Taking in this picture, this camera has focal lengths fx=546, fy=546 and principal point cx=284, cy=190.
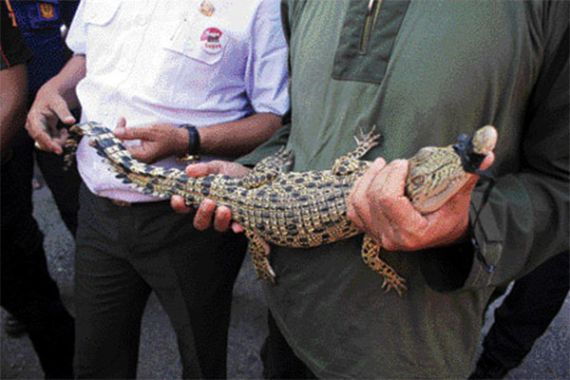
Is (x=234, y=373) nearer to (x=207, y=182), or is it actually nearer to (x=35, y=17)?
(x=207, y=182)

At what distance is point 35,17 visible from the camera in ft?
8.58

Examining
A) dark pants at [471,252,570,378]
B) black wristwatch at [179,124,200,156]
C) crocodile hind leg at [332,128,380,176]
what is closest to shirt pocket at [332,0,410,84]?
crocodile hind leg at [332,128,380,176]

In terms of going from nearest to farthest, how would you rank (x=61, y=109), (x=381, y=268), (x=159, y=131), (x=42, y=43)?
(x=381, y=268), (x=159, y=131), (x=61, y=109), (x=42, y=43)

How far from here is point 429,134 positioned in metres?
1.28

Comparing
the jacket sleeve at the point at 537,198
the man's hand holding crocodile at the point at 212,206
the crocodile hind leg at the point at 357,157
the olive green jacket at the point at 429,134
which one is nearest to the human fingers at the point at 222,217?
the man's hand holding crocodile at the point at 212,206

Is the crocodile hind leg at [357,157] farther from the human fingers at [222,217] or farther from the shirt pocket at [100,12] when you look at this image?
the shirt pocket at [100,12]

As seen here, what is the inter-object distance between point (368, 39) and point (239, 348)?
7.14 ft

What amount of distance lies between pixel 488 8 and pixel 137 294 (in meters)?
1.63

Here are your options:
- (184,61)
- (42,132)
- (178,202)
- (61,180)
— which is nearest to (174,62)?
(184,61)

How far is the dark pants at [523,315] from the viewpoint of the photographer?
8.36 feet

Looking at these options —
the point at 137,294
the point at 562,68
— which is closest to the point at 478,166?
the point at 562,68

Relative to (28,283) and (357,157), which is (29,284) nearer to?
(28,283)

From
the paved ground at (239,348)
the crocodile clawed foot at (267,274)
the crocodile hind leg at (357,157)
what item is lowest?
the paved ground at (239,348)

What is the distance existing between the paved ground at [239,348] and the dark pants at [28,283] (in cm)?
30
